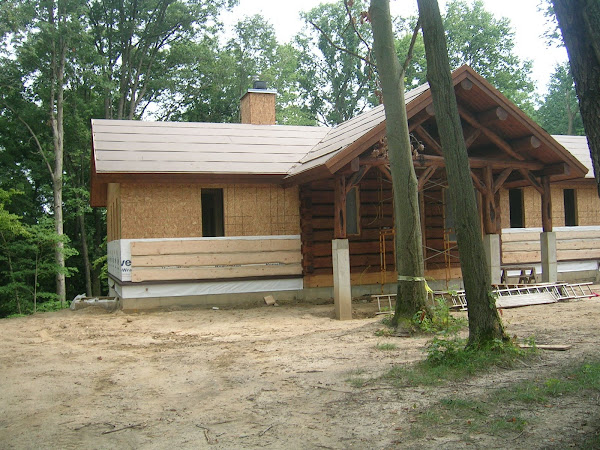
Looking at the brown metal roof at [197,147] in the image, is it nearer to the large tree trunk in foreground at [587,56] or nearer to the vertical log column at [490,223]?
the vertical log column at [490,223]

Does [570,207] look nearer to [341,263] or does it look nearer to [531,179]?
[531,179]

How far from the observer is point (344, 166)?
36.5 ft

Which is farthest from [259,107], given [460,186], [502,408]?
[502,408]

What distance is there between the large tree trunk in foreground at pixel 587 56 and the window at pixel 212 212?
11063mm

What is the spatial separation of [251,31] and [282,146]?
72.6ft

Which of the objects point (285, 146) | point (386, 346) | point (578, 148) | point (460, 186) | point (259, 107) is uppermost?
point (259, 107)

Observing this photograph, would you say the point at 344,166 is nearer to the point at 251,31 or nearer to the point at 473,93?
the point at 473,93

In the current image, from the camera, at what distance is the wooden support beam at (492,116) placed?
1235cm

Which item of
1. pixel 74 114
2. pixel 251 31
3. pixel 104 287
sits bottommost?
pixel 104 287

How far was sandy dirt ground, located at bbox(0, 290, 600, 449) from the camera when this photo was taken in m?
4.61

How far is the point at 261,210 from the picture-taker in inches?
560

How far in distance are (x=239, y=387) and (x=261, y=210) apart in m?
8.23

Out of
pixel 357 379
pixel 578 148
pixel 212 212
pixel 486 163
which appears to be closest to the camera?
pixel 357 379

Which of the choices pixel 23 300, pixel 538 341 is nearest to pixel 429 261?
pixel 538 341
